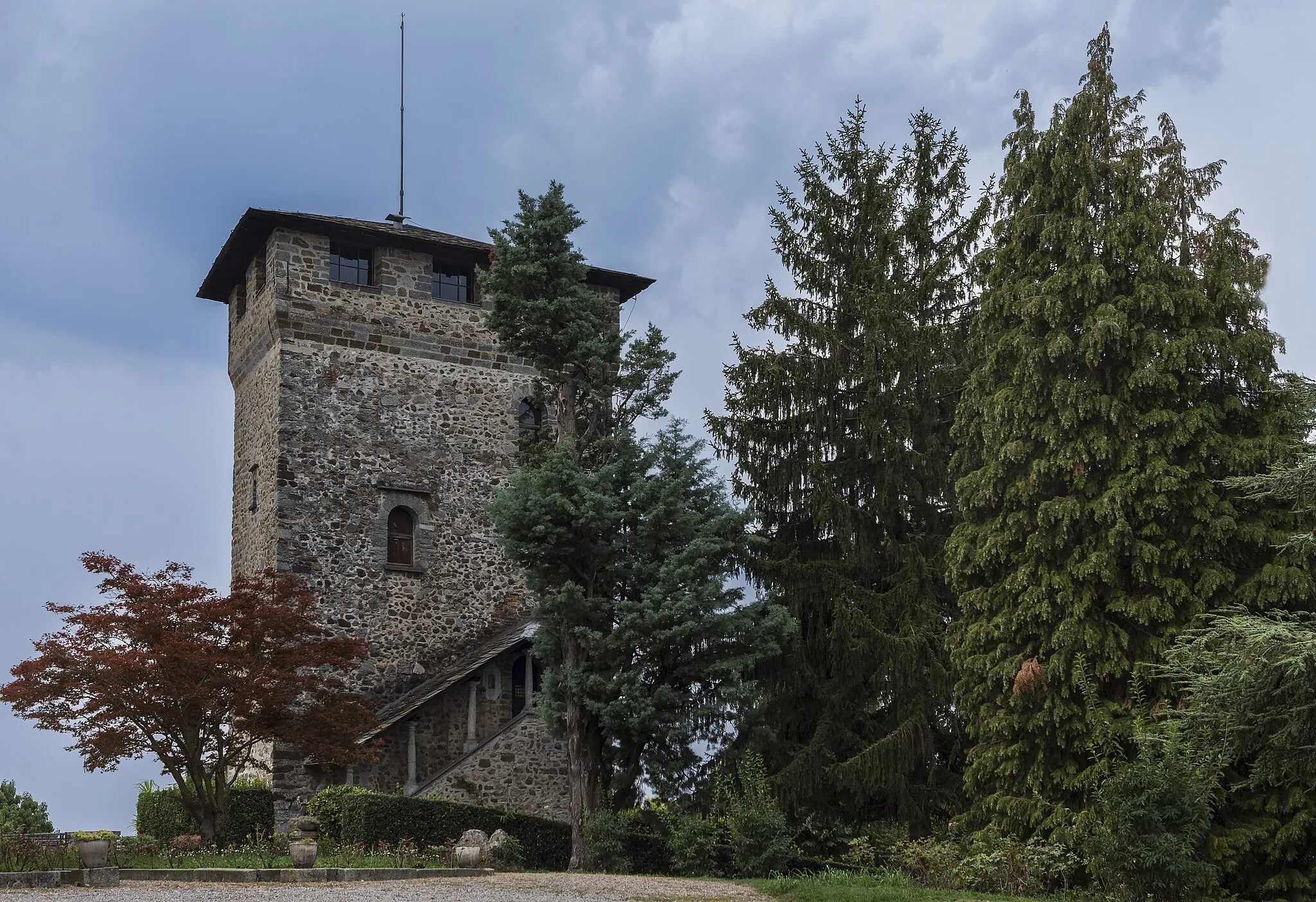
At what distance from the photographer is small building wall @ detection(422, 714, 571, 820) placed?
71.7 feet

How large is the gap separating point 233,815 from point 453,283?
10486 mm

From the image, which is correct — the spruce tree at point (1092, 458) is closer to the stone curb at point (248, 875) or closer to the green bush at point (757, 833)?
the green bush at point (757, 833)

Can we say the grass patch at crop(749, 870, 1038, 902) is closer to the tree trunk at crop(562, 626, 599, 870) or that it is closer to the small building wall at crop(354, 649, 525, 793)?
the tree trunk at crop(562, 626, 599, 870)

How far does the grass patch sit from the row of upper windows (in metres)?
14.1

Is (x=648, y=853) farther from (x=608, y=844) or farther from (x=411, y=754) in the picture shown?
(x=411, y=754)

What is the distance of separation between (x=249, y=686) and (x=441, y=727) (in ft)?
17.4

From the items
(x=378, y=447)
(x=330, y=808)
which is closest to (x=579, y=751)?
(x=330, y=808)

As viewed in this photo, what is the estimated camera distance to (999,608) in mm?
16859

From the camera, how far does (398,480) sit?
24.3 metres

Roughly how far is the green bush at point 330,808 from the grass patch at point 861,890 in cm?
800

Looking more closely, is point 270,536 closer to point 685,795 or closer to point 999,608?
point 685,795

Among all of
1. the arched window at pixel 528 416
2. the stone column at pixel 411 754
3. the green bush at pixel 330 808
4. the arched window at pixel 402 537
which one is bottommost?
the green bush at pixel 330 808

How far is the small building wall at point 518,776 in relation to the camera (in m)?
21.8

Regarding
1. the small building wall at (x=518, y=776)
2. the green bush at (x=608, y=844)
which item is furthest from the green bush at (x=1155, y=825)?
the small building wall at (x=518, y=776)
